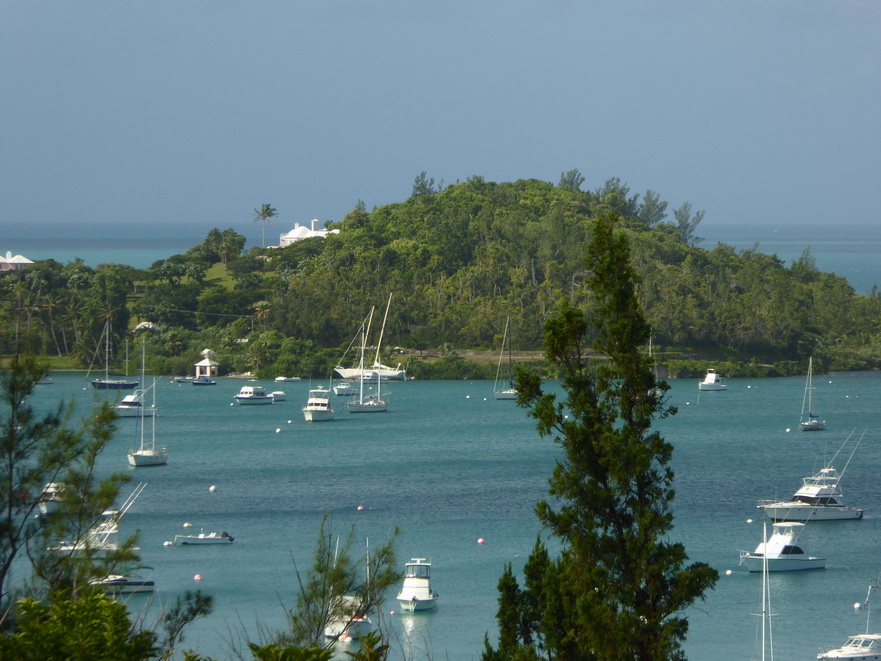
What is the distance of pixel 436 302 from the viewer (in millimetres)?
94000

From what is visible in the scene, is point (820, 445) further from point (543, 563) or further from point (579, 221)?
point (579, 221)

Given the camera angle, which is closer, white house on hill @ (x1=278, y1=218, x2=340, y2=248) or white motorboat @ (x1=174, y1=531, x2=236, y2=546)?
white motorboat @ (x1=174, y1=531, x2=236, y2=546)

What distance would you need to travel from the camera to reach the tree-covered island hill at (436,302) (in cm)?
8581

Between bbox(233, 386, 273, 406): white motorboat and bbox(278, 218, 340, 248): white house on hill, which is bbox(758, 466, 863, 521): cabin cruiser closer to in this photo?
bbox(233, 386, 273, 406): white motorboat

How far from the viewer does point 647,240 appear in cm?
10656

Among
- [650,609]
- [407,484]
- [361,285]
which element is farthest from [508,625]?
[361,285]

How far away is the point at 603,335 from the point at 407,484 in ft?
98.3

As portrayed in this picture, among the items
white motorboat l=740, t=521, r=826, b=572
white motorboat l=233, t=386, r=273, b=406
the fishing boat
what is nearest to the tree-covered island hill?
white motorboat l=233, t=386, r=273, b=406

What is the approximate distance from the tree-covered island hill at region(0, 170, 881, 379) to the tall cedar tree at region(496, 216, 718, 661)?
215 ft

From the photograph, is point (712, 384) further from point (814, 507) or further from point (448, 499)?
point (814, 507)

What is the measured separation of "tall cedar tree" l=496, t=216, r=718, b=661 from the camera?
1408cm


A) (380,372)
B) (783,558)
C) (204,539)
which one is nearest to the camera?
(783,558)

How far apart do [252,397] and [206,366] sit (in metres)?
14.6

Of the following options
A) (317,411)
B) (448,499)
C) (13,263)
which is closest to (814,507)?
(448,499)
